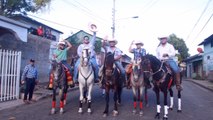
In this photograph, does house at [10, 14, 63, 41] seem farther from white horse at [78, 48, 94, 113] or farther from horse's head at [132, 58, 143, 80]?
horse's head at [132, 58, 143, 80]

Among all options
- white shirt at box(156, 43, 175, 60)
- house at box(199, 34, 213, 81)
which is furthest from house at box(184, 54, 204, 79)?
white shirt at box(156, 43, 175, 60)

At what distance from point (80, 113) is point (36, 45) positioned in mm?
10863

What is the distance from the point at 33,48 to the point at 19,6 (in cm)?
755

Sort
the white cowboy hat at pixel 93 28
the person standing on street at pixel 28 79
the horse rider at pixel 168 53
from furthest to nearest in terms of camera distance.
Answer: the person standing on street at pixel 28 79
the white cowboy hat at pixel 93 28
the horse rider at pixel 168 53

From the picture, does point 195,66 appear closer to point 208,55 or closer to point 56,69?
point 208,55

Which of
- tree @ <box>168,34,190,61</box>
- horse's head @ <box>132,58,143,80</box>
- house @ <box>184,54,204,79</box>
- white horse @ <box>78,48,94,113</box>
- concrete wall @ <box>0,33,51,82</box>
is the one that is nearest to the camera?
horse's head @ <box>132,58,143,80</box>

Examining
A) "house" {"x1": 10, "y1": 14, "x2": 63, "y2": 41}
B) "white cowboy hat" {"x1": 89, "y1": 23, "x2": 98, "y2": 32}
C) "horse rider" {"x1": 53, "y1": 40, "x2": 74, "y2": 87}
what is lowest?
"horse rider" {"x1": 53, "y1": 40, "x2": 74, "y2": 87}

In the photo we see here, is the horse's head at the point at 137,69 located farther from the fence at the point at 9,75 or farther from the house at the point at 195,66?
the house at the point at 195,66

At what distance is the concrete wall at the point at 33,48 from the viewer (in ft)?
52.0

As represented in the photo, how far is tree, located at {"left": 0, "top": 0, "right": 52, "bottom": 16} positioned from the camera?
913 inches

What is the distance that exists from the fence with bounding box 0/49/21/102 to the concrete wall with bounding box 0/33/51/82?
329 centimetres

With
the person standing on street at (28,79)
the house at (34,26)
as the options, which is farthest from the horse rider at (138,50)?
the house at (34,26)

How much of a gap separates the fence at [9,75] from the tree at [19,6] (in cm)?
1199

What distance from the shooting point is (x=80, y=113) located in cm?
960
